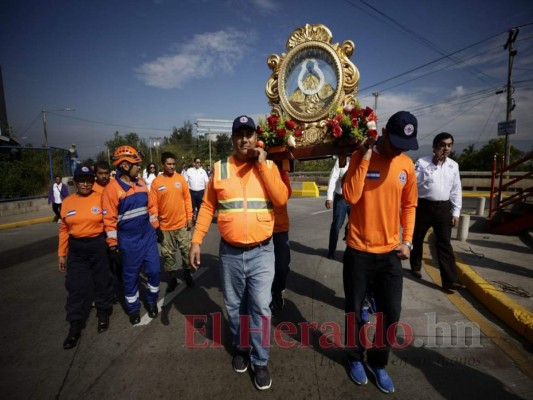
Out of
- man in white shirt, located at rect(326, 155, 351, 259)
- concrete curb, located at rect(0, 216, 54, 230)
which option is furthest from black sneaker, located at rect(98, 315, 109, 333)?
concrete curb, located at rect(0, 216, 54, 230)

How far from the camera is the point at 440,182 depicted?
3.87 m

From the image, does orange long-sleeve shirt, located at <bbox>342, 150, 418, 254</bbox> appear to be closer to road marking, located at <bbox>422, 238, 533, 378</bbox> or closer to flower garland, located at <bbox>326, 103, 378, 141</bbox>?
flower garland, located at <bbox>326, 103, 378, 141</bbox>

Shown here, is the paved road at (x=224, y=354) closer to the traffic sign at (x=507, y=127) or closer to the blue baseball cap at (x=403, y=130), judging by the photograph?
the blue baseball cap at (x=403, y=130)

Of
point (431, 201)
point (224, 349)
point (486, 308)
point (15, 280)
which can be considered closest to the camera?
point (224, 349)

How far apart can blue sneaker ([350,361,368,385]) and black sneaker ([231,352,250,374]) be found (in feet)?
3.12

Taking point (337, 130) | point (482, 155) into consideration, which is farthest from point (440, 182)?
point (482, 155)

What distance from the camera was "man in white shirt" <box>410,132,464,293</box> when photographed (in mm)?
3801

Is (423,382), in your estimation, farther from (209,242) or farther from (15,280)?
(15,280)

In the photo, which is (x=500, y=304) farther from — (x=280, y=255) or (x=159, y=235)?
(x=159, y=235)

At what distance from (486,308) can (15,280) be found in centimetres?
734

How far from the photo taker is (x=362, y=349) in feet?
7.73

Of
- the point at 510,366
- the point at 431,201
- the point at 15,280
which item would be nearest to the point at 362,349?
the point at 510,366

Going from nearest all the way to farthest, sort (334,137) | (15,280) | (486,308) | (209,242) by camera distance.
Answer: (334,137) < (486,308) < (15,280) < (209,242)

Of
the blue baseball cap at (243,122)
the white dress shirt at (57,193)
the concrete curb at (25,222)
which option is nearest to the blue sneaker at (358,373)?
the blue baseball cap at (243,122)
